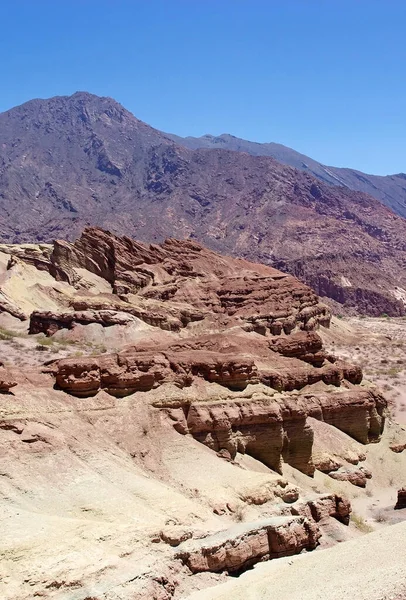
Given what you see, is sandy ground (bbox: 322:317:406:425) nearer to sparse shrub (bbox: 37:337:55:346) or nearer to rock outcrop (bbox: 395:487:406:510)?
rock outcrop (bbox: 395:487:406:510)

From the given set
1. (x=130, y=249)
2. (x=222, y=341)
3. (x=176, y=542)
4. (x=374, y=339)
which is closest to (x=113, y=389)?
(x=176, y=542)

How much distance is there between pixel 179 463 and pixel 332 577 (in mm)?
6174

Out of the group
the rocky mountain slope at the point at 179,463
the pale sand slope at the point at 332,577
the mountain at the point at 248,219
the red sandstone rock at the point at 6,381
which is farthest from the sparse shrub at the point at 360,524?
the mountain at the point at 248,219

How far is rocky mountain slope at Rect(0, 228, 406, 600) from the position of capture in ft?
46.1

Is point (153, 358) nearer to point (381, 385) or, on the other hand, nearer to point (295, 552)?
point (295, 552)

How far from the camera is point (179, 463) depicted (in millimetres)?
20047

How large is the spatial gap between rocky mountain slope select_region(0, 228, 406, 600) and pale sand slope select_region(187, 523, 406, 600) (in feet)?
2.21

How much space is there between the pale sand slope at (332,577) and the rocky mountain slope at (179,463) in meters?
0.67

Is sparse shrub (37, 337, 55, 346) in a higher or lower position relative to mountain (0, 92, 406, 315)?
lower

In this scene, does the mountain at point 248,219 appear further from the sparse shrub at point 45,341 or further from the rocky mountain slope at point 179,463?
the rocky mountain slope at point 179,463

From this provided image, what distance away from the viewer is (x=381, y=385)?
175 ft

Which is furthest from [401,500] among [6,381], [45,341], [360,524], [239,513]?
[45,341]

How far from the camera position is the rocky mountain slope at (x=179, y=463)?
14.1 meters

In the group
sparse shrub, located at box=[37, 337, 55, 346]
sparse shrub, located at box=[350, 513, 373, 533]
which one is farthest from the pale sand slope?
sparse shrub, located at box=[37, 337, 55, 346]
